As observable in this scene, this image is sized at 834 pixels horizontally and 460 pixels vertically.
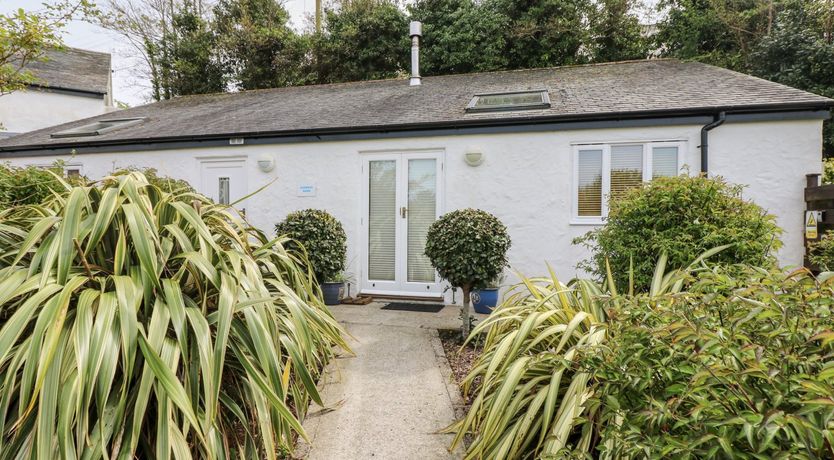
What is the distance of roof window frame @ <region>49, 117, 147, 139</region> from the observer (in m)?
9.13

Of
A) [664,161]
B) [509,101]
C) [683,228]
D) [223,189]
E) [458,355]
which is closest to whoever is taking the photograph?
[683,228]

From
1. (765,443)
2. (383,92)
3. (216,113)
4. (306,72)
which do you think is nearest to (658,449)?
(765,443)

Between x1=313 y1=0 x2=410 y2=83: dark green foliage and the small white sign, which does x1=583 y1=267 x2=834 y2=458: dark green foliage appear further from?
x1=313 y1=0 x2=410 y2=83: dark green foliage

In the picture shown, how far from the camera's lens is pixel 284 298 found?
2561 millimetres

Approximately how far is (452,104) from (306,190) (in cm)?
307

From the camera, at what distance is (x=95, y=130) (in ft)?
31.0

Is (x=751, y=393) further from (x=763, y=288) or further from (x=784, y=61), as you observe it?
(x=784, y=61)

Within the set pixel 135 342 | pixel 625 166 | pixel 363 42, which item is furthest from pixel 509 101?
pixel 363 42

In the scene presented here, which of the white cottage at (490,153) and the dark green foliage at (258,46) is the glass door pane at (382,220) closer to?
the white cottage at (490,153)

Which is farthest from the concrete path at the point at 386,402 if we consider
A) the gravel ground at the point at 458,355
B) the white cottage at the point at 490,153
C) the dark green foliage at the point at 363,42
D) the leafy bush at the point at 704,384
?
the dark green foliage at the point at 363,42

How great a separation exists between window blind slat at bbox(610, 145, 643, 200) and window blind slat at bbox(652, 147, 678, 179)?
0.61ft

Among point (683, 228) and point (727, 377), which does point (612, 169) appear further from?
point (727, 377)

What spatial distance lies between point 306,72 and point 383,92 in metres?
9.58

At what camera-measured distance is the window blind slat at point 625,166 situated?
251 inches
